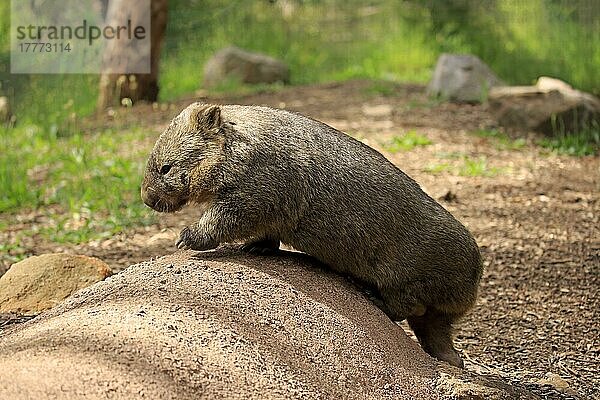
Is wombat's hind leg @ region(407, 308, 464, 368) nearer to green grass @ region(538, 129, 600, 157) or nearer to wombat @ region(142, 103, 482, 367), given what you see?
wombat @ region(142, 103, 482, 367)

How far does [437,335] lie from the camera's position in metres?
4.31

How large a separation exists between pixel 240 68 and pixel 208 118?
10.1m

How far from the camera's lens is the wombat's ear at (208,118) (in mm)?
3979

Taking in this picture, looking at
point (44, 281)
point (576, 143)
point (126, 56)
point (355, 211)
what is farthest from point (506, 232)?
point (126, 56)

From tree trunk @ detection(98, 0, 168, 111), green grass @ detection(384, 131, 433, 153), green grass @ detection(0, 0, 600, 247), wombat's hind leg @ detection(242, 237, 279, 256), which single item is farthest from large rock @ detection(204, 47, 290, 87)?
wombat's hind leg @ detection(242, 237, 279, 256)

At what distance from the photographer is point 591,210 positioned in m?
7.40

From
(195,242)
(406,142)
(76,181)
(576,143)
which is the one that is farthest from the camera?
(576,143)

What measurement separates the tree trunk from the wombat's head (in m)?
7.47

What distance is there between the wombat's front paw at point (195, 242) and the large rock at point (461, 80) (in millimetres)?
8218

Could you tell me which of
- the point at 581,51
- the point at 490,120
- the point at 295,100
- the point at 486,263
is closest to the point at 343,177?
the point at 486,263

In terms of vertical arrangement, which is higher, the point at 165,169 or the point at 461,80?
the point at 461,80

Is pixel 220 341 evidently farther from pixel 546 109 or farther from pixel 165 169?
pixel 546 109

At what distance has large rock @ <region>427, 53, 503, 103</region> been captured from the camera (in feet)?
38.2

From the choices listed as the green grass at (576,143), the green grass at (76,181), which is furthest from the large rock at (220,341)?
the green grass at (576,143)
